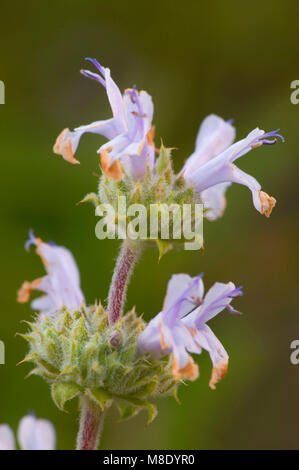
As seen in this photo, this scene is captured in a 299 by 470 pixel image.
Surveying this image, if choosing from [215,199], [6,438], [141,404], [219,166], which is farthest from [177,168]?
[141,404]

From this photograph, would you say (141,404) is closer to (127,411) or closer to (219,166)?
(127,411)

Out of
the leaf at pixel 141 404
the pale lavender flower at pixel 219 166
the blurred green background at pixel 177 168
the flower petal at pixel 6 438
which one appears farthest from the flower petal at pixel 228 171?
the blurred green background at pixel 177 168

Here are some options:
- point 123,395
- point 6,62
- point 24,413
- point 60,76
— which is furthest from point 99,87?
point 123,395

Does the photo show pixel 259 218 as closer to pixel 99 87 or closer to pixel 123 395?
pixel 99 87

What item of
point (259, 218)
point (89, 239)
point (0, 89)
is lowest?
point (89, 239)

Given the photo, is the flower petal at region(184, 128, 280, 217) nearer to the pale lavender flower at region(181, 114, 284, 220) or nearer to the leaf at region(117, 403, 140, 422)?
the pale lavender flower at region(181, 114, 284, 220)

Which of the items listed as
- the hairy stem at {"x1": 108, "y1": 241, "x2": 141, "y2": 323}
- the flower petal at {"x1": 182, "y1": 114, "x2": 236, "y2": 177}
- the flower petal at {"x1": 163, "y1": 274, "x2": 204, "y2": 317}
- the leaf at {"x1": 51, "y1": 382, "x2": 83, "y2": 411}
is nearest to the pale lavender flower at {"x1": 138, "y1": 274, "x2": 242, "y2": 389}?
the flower petal at {"x1": 163, "y1": 274, "x2": 204, "y2": 317}

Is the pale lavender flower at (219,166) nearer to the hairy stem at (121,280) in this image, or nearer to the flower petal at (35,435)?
the hairy stem at (121,280)
